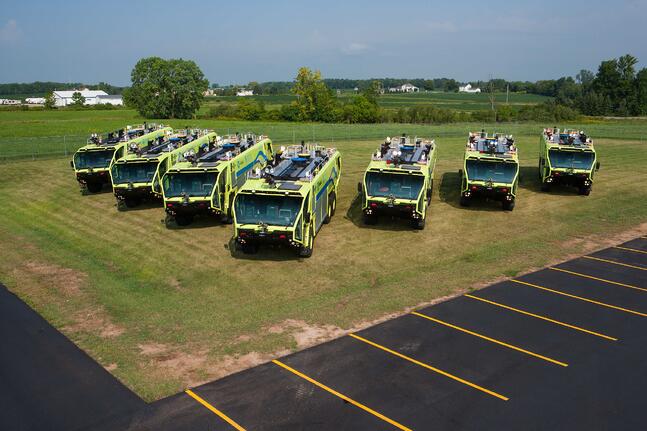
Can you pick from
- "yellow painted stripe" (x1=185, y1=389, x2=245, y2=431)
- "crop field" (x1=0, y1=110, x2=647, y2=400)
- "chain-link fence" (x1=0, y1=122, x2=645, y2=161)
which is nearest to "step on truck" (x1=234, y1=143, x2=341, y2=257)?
"crop field" (x1=0, y1=110, x2=647, y2=400)

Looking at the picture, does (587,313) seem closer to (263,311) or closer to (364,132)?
(263,311)

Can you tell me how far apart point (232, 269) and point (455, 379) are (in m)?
9.40

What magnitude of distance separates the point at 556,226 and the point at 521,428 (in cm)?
1551

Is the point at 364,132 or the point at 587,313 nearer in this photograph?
the point at 587,313

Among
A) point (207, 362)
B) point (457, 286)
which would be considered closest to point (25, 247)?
point (207, 362)

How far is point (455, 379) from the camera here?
455 inches

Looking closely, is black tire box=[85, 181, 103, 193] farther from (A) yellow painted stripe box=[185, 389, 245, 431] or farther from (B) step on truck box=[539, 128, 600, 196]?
(B) step on truck box=[539, 128, 600, 196]

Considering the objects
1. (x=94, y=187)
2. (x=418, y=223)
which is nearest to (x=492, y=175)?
(x=418, y=223)

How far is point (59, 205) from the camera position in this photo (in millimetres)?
28516

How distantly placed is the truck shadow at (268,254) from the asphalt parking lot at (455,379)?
248 inches

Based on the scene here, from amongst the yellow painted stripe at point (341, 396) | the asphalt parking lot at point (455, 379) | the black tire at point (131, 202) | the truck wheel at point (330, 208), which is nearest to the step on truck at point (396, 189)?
the truck wheel at point (330, 208)

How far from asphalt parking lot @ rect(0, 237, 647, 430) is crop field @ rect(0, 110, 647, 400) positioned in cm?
88

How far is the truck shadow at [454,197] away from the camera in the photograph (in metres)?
26.8

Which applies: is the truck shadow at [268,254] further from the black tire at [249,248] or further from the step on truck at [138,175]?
the step on truck at [138,175]
